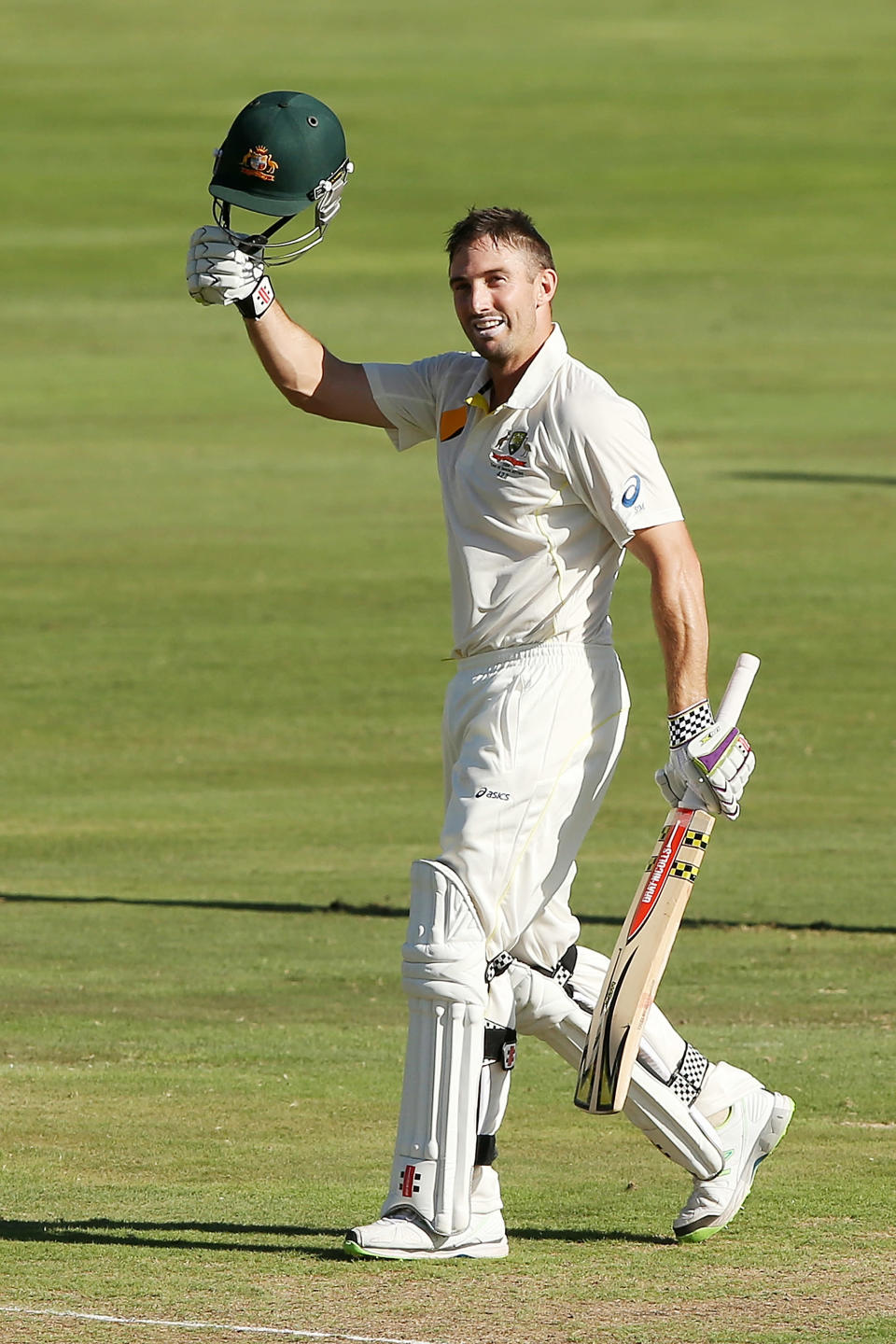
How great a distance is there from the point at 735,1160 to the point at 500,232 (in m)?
2.34

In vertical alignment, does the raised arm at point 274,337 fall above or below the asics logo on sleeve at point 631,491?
above

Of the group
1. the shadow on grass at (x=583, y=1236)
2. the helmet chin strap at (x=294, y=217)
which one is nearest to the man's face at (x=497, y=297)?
the helmet chin strap at (x=294, y=217)

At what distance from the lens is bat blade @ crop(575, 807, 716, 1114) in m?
6.13

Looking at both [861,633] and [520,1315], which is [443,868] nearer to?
[520,1315]

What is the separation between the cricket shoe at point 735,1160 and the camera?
630 cm

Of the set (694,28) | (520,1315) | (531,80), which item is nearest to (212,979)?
(520,1315)

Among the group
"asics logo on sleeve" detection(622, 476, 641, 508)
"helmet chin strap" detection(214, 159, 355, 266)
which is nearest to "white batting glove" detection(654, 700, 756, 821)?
"asics logo on sleeve" detection(622, 476, 641, 508)

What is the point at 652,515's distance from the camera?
240 inches

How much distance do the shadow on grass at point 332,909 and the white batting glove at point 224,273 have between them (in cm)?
515

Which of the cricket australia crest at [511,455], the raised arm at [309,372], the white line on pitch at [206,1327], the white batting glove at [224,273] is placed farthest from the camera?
the raised arm at [309,372]

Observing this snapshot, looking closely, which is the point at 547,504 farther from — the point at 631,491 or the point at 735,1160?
the point at 735,1160

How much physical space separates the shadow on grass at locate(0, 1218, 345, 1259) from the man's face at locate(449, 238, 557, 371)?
2.15m

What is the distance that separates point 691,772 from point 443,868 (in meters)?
0.62

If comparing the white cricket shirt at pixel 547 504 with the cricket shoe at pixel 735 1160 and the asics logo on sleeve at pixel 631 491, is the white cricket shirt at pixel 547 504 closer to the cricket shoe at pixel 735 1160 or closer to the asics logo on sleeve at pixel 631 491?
the asics logo on sleeve at pixel 631 491
